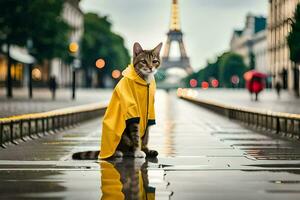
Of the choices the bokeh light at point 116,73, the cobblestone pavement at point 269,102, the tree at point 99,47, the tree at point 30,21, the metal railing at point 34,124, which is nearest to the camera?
the metal railing at point 34,124

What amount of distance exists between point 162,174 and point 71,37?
11349cm

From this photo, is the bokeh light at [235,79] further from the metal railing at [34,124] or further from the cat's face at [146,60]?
the cat's face at [146,60]

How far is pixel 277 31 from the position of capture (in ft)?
445

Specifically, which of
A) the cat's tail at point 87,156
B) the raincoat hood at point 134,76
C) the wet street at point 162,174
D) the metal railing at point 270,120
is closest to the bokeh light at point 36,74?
the metal railing at point 270,120

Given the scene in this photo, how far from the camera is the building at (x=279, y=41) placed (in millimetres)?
123062

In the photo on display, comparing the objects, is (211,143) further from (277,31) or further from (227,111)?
(277,31)

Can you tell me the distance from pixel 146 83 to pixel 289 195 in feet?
13.3

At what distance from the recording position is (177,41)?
166m

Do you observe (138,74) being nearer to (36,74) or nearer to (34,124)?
(34,124)

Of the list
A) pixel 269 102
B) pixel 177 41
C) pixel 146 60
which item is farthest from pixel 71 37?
pixel 146 60

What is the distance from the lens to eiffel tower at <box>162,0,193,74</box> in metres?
153

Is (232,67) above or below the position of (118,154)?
above

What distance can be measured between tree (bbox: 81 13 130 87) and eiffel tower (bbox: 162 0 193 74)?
537 inches

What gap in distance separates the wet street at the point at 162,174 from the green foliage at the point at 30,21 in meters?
33.1
